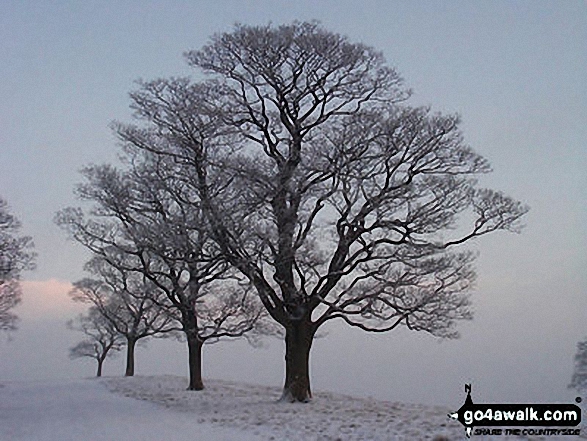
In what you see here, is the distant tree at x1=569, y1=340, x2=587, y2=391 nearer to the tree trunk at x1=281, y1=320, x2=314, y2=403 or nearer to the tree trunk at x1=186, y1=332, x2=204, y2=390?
the tree trunk at x1=281, y1=320, x2=314, y2=403

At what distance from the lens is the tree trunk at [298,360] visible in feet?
72.8

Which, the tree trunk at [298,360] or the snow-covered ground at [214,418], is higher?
the tree trunk at [298,360]

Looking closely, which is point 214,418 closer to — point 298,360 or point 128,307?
point 298,360

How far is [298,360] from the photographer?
73.3 ft

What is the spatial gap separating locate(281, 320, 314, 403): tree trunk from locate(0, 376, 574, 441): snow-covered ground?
61cm

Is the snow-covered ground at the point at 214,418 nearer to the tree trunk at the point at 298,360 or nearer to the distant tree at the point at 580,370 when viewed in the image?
the tree trunk at the point at 298,360

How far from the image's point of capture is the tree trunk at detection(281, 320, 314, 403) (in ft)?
72.8

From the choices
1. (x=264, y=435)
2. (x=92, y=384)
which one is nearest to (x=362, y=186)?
(x=264, y=435)

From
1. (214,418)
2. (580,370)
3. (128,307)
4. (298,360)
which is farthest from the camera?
(128,307)

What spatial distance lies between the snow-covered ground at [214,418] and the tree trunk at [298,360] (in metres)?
0.61

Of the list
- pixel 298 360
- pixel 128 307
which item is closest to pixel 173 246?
pixel 298 360

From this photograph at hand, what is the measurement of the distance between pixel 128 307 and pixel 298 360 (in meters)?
24.5

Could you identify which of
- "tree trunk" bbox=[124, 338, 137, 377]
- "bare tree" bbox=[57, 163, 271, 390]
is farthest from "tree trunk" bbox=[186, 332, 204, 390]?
"tree trunk" bbox=[124, 338, 137, 377]

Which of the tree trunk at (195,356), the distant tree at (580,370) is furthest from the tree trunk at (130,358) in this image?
the distant tree at (580,370)
